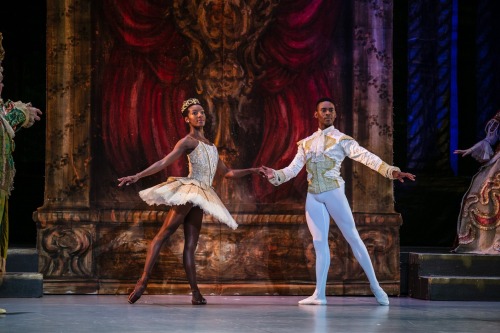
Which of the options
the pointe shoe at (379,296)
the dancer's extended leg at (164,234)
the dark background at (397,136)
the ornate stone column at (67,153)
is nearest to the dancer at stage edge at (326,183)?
the pointe shoe at (379,296)

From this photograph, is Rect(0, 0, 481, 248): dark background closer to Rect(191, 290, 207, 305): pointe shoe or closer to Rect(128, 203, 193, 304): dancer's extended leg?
Rect(128, 203, 193, 304): dancer's extended leg

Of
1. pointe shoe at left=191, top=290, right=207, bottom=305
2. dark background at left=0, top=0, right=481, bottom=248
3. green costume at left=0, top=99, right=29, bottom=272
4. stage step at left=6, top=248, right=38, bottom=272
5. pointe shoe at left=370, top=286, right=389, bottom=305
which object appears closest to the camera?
green costume at left=0, top=99, right=29, bottom=272

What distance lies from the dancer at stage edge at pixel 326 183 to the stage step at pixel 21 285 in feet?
6.76

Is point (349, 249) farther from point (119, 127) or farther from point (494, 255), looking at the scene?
point (119, 127)

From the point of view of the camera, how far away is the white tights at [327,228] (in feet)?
28.4

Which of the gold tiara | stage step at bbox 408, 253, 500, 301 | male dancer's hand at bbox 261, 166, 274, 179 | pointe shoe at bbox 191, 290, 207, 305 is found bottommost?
pointe shoe at bbox 191, 290, 207, 305

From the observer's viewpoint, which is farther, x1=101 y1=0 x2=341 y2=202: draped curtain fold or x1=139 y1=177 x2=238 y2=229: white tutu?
x1=101 y1=0 x2=341 y2=202: draped curtain fold

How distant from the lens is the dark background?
11.4 m

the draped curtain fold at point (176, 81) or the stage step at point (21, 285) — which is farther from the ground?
the draped curtain fold at point (176, 81)

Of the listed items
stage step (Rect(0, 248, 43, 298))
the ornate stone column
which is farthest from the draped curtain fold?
stage step (Rect(0, 248, 43, 298))

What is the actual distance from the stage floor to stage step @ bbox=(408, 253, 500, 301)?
0.64ft

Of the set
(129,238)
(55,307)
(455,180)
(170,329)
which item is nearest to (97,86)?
(129,238)

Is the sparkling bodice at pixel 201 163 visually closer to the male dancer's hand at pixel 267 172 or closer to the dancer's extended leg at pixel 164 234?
the dancer's extended leg at pixel 164 234

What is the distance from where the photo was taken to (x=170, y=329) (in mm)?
6531
